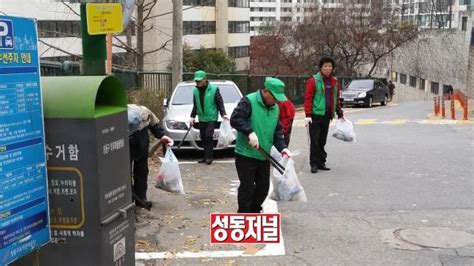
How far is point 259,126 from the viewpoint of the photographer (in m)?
5.71

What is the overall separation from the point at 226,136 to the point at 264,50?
43732 millimetres

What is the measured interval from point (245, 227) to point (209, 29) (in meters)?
59.7

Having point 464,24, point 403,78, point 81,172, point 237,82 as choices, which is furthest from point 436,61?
point 81,172

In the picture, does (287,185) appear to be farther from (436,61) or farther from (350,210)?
(436,61)

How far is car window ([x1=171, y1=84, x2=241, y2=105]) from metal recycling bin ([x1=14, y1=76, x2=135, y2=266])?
7.97 m

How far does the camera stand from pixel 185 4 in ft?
187

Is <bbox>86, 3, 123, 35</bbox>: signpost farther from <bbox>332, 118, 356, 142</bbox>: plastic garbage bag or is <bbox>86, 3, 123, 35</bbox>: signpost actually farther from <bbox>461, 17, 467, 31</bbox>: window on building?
<bbox>461, 17, 467, 31</bbox>: window on building

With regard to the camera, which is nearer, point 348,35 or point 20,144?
point 20,144

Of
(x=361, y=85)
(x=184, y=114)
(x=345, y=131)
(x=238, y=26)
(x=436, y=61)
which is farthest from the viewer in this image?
(x=238, y=26)

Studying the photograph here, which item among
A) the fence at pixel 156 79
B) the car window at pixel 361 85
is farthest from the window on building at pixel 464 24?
the fence at pixel 156 79

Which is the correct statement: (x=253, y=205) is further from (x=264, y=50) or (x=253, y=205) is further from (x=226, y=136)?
(x=264, y=50)

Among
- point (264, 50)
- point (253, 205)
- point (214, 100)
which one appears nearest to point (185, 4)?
point (264, 50)

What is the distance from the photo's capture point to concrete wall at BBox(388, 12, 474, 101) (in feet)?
129

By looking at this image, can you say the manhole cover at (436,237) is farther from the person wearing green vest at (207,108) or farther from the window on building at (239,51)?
the window on building at (239,51)
